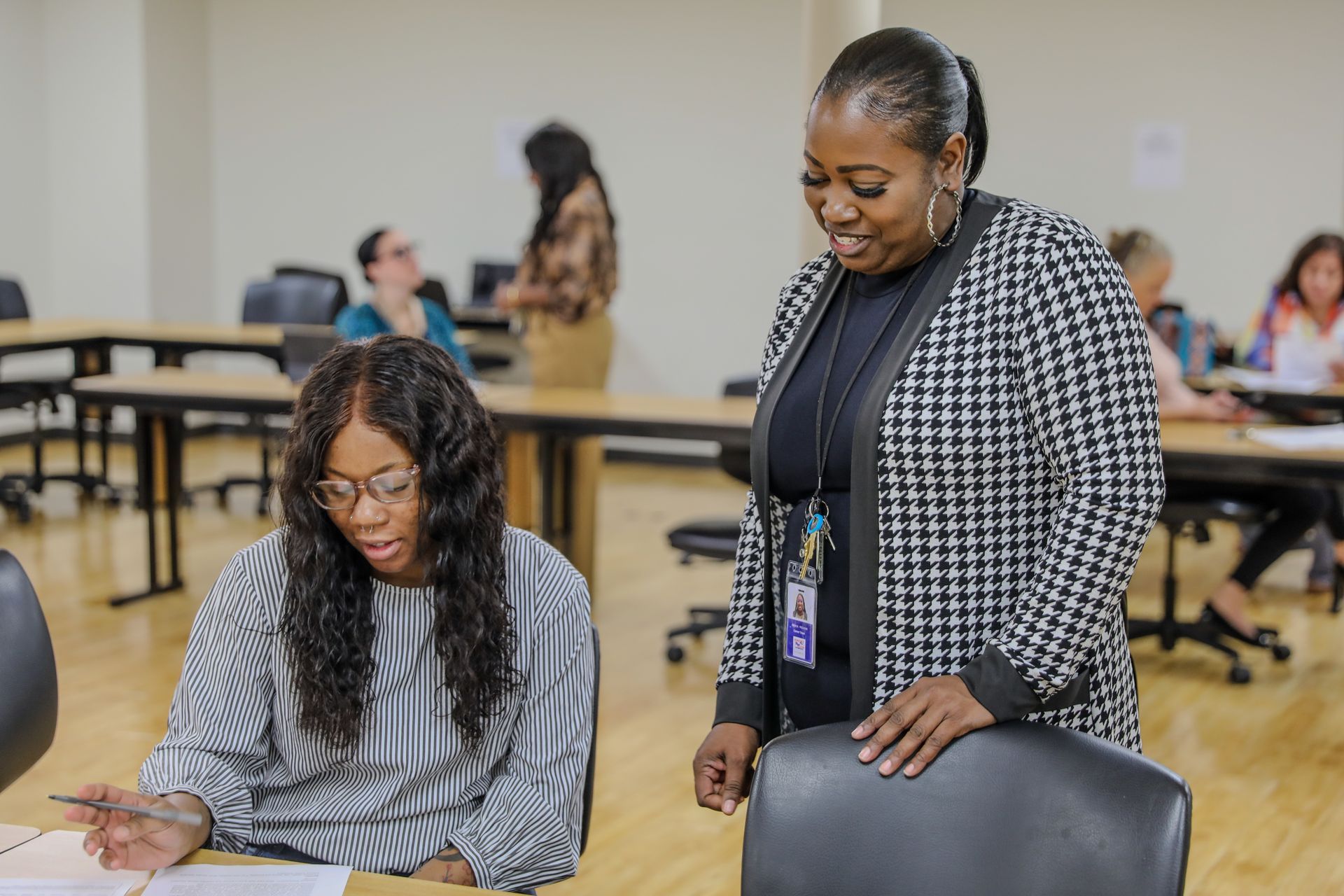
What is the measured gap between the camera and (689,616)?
16.5 ft

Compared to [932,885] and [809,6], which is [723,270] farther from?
[932,885]

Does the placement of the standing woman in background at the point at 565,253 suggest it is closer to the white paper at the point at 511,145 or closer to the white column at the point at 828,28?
the white column at the point at 828,28

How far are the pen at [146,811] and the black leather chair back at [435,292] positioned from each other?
5.68 m

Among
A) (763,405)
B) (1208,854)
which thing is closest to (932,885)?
(763,405)

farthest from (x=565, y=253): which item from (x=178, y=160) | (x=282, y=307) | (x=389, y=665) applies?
(x=178, y=160)

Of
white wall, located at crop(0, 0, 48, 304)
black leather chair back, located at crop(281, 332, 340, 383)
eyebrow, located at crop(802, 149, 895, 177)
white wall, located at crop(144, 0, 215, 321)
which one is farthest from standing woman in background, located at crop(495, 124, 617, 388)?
white wall, located at crop(0, 0, 48, 304)

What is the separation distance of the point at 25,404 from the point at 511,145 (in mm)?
3071

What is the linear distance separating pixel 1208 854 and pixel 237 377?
372 cm

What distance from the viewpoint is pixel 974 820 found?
141 centimetres

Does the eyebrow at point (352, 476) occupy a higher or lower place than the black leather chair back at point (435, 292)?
lower

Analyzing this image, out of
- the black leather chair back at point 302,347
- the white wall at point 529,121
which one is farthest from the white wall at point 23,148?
the black leather chair back at point 302,347

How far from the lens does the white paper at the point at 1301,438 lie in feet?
12.9

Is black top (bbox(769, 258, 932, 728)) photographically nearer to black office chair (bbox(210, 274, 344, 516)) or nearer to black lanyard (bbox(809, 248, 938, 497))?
black lanyard (bbox(809, 248, 938, 497))

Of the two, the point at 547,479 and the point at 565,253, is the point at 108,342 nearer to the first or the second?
the point at 565,253
